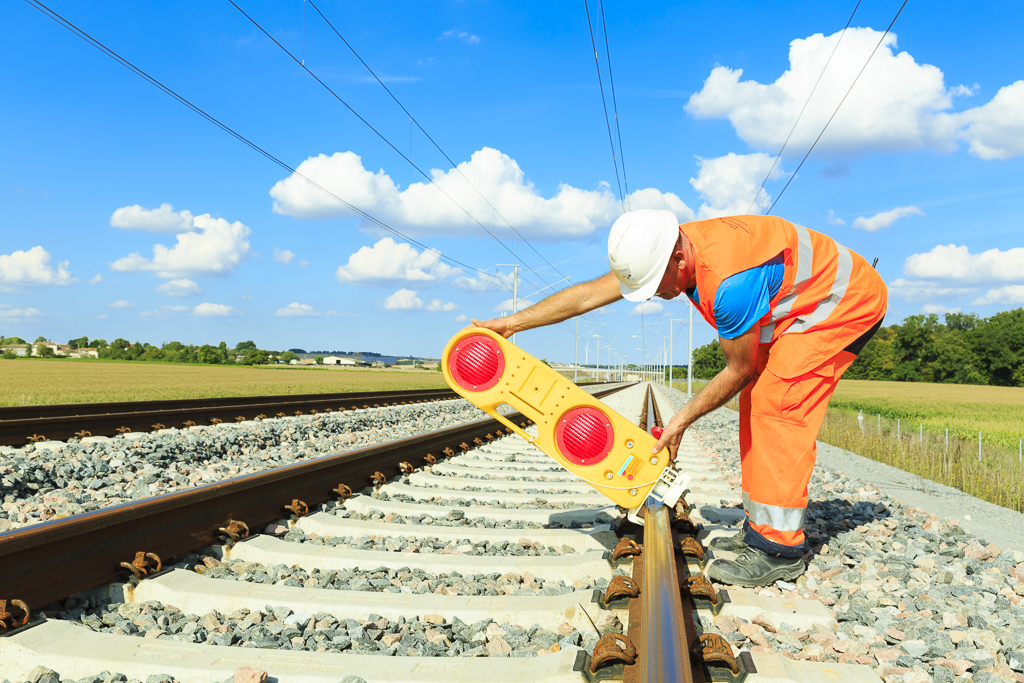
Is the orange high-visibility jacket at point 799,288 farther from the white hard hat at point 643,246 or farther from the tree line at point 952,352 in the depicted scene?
the tree line at point 952,352

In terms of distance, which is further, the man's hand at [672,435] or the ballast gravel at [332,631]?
the man's hand at [672,435]

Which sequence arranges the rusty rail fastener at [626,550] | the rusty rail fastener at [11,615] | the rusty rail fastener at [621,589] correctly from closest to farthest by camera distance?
the rusty rail fastener at [11,615], the rusty rail fastener at [621,589], the rusty rail fastener at [626,550]

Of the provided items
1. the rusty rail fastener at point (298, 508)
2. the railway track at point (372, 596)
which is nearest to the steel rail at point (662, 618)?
the railway track at point (372, 596)

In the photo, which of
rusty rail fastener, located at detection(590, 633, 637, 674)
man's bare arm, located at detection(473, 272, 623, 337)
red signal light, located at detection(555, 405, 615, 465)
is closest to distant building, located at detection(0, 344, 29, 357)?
man's bare arm, located at detection(473, 272, 623, 337)

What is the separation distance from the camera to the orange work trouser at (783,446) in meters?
2.75

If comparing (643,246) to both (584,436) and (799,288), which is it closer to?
(799,288)

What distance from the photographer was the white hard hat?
2629 mm

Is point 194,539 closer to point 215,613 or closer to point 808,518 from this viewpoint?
point 215,613

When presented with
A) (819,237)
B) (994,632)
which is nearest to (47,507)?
(819,237)

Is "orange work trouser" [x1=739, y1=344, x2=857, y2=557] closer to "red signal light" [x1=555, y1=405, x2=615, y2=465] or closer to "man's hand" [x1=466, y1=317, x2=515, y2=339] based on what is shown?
"red signal light" [x1=555, y1=405, x2=615, y2=465]

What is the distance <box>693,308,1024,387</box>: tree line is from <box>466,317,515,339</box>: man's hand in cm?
9137

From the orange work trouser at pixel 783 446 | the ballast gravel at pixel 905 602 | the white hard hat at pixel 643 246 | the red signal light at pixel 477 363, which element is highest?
the white hard hat at pixel 643 246

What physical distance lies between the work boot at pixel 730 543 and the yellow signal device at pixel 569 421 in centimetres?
50

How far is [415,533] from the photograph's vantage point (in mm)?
3221
